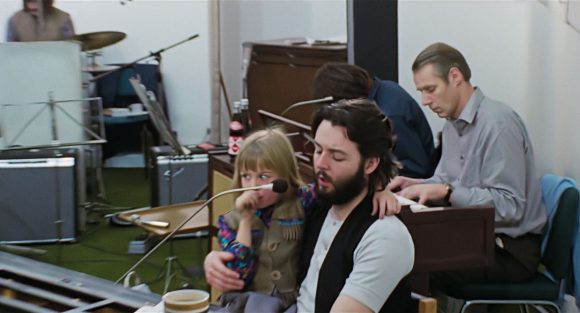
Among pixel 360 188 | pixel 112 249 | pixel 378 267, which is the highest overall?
pixel 360 188

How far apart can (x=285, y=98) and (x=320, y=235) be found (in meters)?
3.23

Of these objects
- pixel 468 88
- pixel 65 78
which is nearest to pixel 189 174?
pixel 65 78

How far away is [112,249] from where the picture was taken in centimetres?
484

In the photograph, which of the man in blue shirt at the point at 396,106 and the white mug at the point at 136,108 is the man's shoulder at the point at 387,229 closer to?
the man in blue shirt at the point at 396,106

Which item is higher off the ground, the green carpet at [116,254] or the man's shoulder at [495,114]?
the man's shoulder at [495,114]

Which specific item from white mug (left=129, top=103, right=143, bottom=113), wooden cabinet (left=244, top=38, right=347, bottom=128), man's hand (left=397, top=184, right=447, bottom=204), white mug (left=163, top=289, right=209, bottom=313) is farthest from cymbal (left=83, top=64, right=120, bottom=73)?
white mug (left=163, top=289, right=209, bottom=313)

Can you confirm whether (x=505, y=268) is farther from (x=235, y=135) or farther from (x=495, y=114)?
(x=235, y=135)

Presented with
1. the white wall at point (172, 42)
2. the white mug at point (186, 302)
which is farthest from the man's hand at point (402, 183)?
the white wall at point (172, 42)

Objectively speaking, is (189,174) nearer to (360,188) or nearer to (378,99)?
(378,99)

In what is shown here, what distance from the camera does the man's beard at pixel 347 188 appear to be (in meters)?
1.89

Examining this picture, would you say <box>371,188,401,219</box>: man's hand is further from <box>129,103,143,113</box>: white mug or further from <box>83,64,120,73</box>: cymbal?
<box>129,103,143,113</box>: white mug

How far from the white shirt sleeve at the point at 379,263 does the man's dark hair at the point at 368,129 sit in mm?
155

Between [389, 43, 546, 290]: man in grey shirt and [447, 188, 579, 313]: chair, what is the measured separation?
35mm

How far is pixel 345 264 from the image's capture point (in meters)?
1.83
